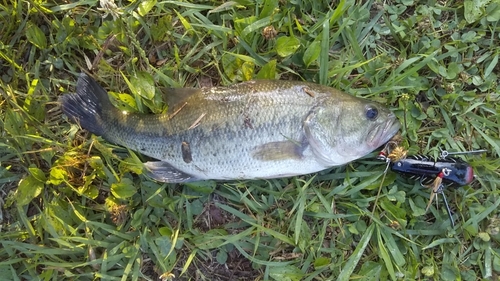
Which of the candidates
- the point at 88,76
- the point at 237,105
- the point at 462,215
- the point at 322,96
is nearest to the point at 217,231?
the point at 237,105

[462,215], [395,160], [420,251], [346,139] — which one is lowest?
[420,251]

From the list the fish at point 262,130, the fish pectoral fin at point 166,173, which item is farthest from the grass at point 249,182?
the fish at point 262,130

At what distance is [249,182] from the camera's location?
11.2 feet

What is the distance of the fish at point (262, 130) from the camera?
9.96 ft

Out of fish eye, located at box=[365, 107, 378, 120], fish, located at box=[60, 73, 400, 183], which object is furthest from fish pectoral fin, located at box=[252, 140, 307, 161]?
fish eye, located at box=[365, 107, 378, 120]

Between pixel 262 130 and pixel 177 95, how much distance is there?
28.5 inches

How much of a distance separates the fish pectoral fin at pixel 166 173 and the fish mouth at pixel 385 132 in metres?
1.34

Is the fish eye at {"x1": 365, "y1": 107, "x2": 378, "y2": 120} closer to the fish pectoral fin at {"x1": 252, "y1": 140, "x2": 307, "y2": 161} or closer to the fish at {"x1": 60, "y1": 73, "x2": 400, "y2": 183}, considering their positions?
the fish at {"x1": 60, "y1": 73, "x2": 400, "y2": 183}

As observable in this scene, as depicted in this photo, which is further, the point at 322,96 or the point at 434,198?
the point at 434,198

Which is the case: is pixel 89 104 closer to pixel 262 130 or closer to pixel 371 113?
pixel 262 130

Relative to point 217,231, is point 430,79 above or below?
above

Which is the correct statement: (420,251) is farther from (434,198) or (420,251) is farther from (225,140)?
(225,140)

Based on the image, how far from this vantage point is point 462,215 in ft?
11.1

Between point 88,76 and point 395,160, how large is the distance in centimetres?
243
